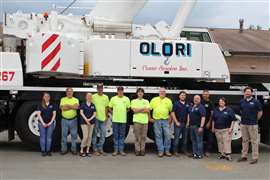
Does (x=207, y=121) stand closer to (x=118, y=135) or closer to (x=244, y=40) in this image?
(x=118, y=135)

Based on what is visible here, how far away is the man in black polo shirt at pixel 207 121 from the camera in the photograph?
38.0 ft

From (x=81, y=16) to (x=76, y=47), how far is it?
3.34ft

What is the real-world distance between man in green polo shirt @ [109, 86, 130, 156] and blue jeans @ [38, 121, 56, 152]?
1377 millimetres

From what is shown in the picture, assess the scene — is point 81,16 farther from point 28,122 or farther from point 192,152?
point 192,152

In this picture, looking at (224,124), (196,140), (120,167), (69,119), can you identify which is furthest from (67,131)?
(224,124)

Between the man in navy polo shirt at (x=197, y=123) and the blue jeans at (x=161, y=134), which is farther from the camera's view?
the blue jeans at (x=161, y=134)

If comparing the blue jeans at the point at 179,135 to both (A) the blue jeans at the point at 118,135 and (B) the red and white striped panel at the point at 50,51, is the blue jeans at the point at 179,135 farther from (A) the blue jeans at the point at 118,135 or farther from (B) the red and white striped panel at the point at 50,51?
(B) the red and white striped panel at the point at 50,51

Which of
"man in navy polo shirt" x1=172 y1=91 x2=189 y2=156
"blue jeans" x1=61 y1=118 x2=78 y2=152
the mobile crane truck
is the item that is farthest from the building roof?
"blue jeans" x1=61 y1=118 x2=78 y2=152

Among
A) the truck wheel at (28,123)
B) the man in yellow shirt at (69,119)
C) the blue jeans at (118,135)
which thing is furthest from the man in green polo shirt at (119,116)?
the truck wheel at (28,123)

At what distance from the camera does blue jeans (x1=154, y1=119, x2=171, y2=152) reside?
11367 mm

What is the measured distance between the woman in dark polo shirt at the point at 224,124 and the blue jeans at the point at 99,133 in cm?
249

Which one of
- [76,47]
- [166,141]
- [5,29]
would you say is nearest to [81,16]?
[76,47]

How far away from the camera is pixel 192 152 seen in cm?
1175

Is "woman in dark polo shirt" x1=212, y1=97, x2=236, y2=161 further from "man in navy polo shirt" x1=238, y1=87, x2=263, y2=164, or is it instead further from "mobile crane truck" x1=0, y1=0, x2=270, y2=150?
"mobile crane truck" x1=0, y1=0, x2=270, y2=150
